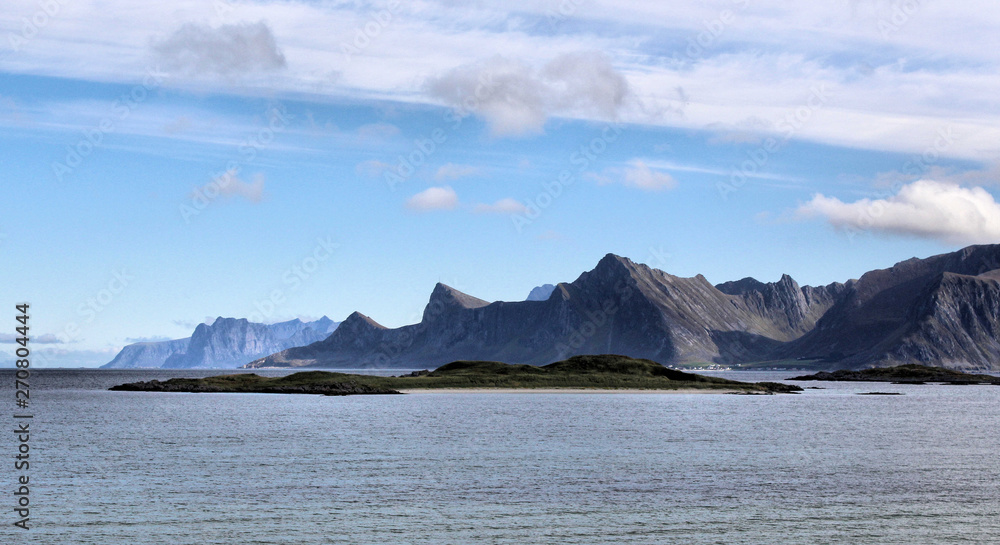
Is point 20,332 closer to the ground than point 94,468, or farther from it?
farther from it

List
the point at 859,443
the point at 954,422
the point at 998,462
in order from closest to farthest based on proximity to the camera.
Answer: the point at 998,462 → the point at 859,443 → the point at 954,422

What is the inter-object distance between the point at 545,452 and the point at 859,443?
34811 millimetres

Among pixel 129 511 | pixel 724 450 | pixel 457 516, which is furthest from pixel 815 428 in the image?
pixel 129 511

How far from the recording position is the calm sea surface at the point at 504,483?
42750 mm

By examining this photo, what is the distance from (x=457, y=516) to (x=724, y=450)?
4203 centimetres

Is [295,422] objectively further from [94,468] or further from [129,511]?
[129,511]

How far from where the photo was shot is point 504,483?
193 feet

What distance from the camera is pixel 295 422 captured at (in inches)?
4643

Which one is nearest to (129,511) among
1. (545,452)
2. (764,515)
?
(764,515)

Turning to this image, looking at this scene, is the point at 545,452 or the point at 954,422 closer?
the point at 545,452

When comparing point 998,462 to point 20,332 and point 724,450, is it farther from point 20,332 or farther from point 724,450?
point 20,332

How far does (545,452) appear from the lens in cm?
7862

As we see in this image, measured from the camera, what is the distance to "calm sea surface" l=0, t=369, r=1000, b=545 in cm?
4275

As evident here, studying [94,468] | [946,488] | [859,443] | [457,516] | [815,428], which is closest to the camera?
[457,516]
